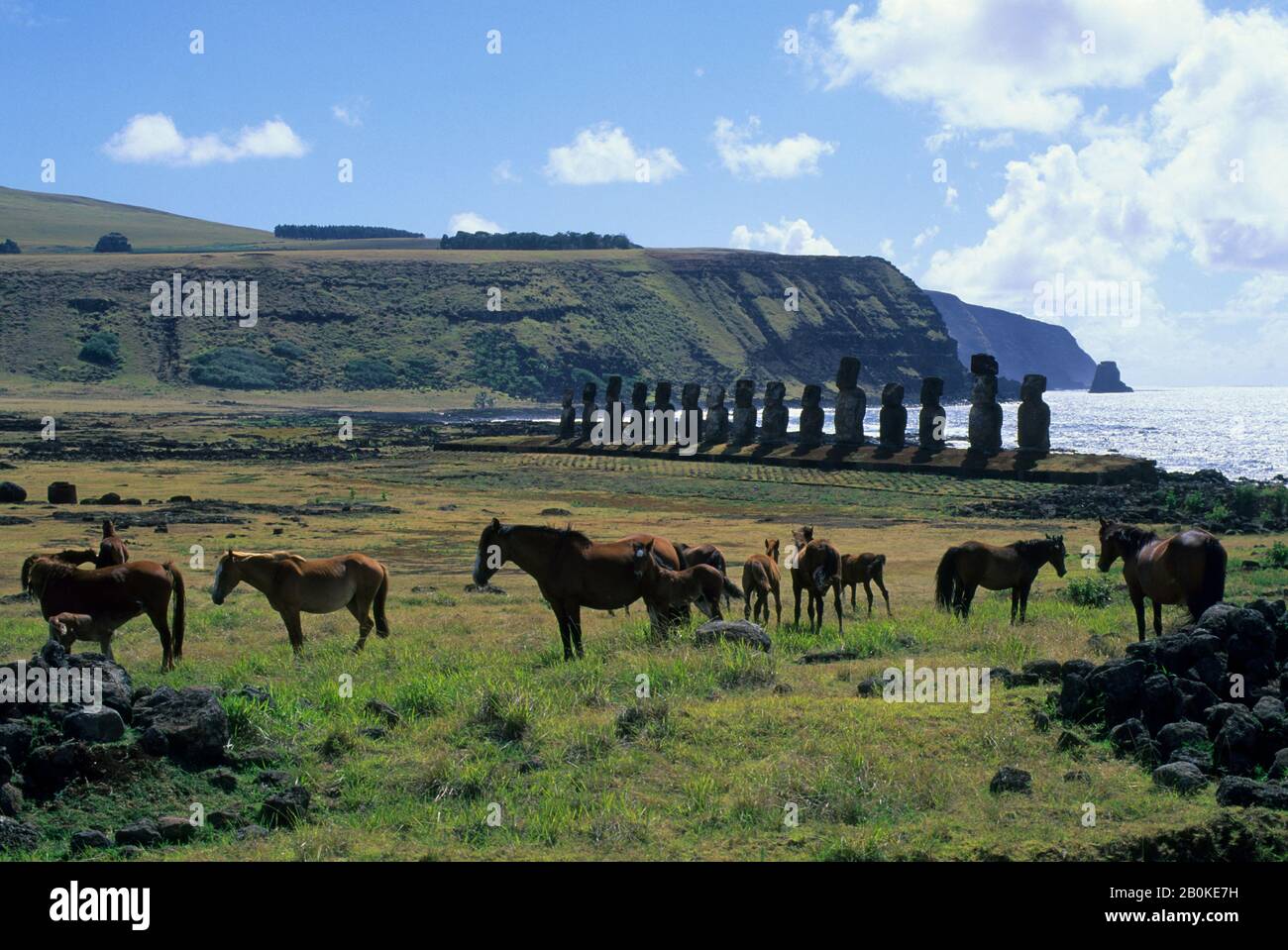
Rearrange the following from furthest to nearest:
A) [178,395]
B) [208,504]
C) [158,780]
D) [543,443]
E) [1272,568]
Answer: [178,395] → [543,443] → [208,504] → [1272,568] → [158,780]

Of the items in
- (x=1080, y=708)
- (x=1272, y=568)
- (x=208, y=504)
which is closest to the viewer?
(x=1080, y=708)

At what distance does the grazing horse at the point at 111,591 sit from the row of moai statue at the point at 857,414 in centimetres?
5273

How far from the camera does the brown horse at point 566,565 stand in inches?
611

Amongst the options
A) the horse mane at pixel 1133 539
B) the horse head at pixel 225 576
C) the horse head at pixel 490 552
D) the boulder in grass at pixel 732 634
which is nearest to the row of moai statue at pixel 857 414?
the horse mane at pixel 1133 539

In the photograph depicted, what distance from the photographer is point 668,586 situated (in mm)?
16078

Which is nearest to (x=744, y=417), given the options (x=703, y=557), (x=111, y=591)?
(x=703, y=557)

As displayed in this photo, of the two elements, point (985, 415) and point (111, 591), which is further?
point (985, 415)

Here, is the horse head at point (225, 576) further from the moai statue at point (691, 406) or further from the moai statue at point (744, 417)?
the moai statue at point (691, 406)

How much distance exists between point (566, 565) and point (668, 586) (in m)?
1.41

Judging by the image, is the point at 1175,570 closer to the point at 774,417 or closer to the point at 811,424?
the point at 811,424

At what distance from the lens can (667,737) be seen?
11.5 metres
